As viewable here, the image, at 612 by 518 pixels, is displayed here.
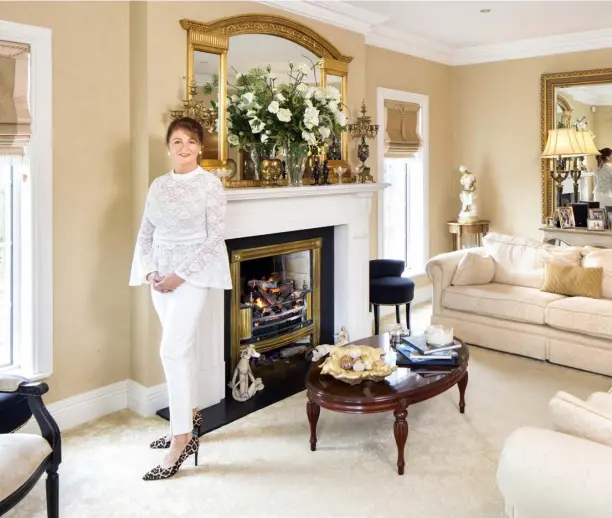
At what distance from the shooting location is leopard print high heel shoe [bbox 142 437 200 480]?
2.79m

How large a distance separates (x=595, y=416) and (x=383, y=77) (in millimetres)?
4490

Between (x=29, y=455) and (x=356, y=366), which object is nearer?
(x=29, y=455)

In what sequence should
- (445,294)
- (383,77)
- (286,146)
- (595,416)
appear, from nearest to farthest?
(595,416)
(286,146)
(445,294)
(383,77)

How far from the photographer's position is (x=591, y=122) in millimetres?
5883

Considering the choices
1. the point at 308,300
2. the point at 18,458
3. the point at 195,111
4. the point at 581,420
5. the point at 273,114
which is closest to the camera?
the point at 581,420

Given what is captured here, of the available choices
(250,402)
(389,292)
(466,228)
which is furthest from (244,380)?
(466,228)

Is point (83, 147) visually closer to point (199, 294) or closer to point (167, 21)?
point (167, 21)

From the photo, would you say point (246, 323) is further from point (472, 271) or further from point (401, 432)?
point (472, 271)

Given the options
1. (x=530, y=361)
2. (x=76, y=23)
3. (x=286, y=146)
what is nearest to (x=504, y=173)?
(x=530, y=361)

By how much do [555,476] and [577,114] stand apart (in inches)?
206

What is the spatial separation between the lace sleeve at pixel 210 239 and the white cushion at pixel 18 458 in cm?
98

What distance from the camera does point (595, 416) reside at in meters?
1.77

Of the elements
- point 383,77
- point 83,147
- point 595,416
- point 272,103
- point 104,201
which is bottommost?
point 595,416

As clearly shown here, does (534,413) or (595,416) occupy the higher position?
(595,416)
